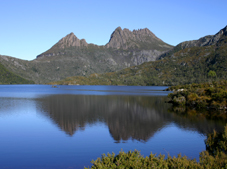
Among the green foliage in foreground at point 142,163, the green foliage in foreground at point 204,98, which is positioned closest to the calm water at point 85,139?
the green foliage in foreground at point 142,163

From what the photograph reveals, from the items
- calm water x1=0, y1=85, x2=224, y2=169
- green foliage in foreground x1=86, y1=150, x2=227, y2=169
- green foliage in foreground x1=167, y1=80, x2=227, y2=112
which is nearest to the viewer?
green foliage in foreground x1=86, y1=150, x2=227, y2=169

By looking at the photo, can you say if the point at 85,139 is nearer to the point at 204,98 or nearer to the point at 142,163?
the point at 142,163

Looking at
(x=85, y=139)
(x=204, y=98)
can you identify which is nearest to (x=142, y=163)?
(x=85, y=139)

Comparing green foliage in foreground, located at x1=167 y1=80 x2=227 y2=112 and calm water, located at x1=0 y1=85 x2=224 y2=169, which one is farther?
green foliage in foreground, located at x1=167 y1=80 x2=227 y2=112

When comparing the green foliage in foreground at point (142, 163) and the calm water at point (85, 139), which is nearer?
the green foliage in foreground at point (142, 163)

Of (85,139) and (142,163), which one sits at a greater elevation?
(142,163)

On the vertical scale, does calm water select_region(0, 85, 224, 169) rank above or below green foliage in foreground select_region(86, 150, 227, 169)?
below

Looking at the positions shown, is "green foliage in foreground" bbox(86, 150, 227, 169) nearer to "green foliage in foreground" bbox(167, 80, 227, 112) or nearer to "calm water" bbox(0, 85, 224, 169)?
"calm water" bbox(0, 85, 224, 169)

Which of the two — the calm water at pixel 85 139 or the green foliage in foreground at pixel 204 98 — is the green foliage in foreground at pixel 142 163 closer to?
the calm water at pixel 85 139

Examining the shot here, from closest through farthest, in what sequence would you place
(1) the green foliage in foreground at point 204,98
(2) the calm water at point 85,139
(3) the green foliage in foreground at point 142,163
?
(3) the green foliage in foreground at point 142,163 → (2) the calm water at point 85,139 → (1) the green foliage in foreground at point 204,98

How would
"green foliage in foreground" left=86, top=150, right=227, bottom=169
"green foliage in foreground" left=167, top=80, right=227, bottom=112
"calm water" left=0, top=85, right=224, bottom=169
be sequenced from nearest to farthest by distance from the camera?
1. "green foliage in foreground" left=86, top=150, right=227, bottom=169
2. "calm water" left=0, top=85, right=224, bottom=169
3. "green foliage in foreground" left=167, top=80, right=227, bottom=112

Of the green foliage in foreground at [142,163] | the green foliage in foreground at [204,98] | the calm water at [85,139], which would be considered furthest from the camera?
the green foliage in foreground at [204,98]

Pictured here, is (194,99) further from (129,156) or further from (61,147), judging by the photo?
(129,156)

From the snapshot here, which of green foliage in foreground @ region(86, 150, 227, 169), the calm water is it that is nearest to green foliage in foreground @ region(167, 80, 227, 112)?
the calm water
